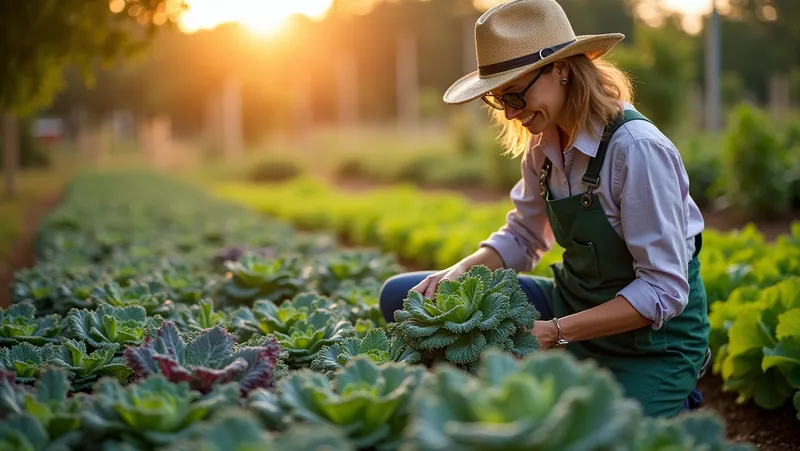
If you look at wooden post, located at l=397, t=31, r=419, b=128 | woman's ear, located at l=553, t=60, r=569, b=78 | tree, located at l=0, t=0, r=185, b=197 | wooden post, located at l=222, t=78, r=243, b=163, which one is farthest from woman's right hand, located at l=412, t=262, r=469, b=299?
wooden post, located at l=397, t=31, r=419, b=128

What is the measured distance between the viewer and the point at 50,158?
102 ft

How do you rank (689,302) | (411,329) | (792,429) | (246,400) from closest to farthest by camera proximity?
(246,400)
(411,329)
(689,302)
(792,429)

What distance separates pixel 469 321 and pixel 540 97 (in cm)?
82

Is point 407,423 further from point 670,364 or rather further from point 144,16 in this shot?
point 144,16

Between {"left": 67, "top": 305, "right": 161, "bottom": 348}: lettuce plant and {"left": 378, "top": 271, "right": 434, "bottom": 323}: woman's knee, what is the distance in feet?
2.94

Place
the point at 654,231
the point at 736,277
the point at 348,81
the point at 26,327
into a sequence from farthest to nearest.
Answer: the point at 348,81 → the point at 736,277 → the point at 26,327 → the point at 654,231

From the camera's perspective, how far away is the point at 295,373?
2.01 metres

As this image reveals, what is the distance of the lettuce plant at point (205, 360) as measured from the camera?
6.97ft

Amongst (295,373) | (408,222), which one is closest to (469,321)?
(295,373)

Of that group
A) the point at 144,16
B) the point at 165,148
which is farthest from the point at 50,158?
the point at 144,16

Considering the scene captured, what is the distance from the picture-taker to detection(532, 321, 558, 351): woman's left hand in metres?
2.57

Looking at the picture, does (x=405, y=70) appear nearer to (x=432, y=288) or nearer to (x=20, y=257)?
(x=20, y=257)

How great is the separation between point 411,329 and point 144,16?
14.3ft

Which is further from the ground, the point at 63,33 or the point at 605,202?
the point at 63,33
